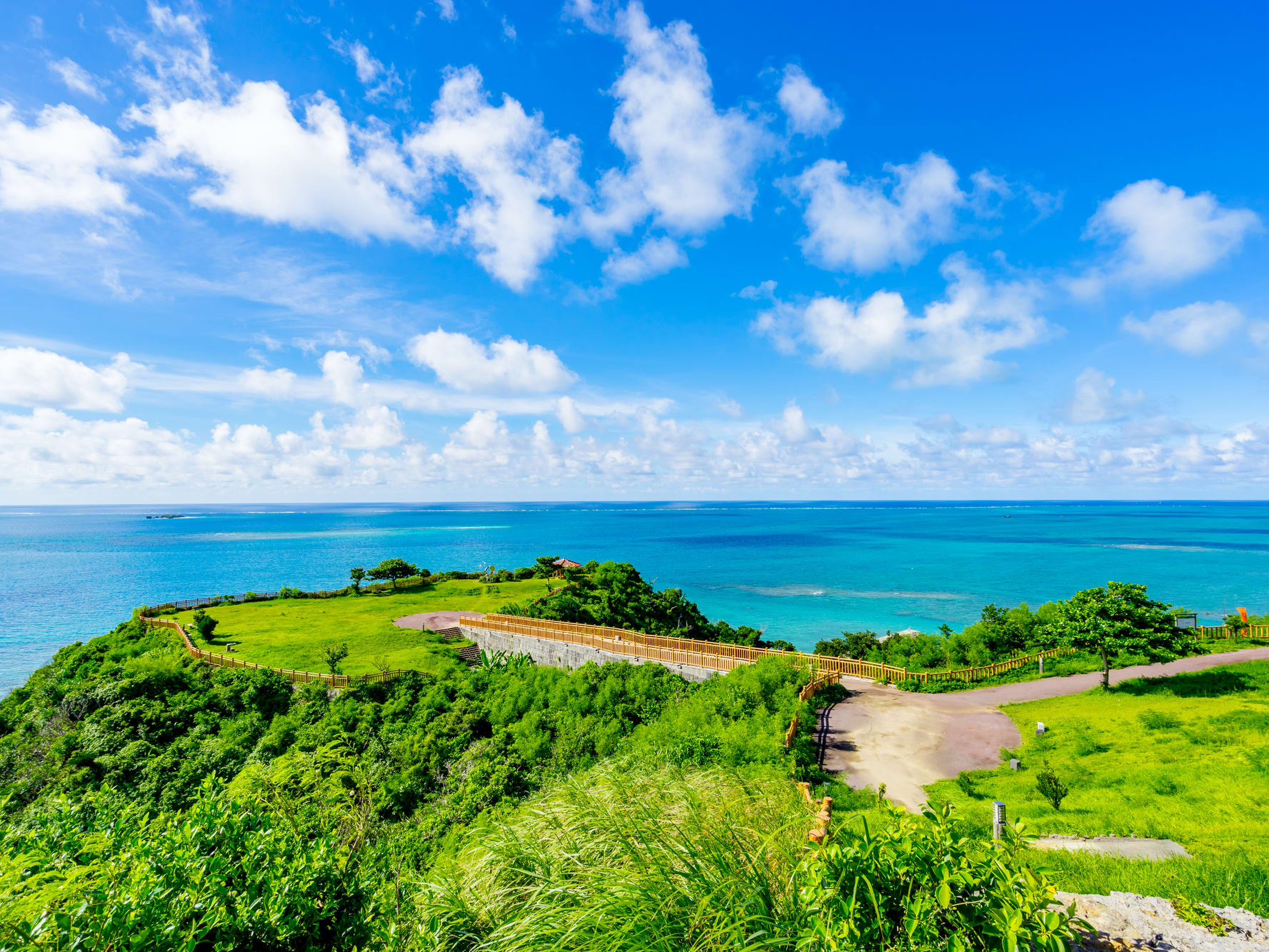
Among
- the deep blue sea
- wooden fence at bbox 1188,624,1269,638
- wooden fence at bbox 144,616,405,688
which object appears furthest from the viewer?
the deep blue sea

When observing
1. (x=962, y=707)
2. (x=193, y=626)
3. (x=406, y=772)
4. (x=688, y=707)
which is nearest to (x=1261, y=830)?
(x=962, y=707)

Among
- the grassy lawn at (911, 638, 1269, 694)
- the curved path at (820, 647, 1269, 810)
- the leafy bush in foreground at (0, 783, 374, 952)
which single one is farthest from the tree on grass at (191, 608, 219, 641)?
the grassy lawn at (911, 638, 1269, 694)

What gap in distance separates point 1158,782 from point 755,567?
2911 inches

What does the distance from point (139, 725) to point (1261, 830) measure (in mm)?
34608

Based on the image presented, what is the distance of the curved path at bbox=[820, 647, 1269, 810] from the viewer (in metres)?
14.2

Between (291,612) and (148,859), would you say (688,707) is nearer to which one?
(148,859)

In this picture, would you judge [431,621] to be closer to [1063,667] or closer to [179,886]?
[1063,667]

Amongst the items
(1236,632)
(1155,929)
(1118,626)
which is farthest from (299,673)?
(1236,632)

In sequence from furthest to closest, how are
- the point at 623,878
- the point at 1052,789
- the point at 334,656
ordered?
the point at 334,656, the point at 1052,789, the point at 623,878

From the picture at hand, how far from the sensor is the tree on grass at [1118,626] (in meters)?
18.7

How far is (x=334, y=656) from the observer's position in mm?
28516

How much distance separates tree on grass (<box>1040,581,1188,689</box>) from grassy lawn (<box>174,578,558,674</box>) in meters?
27.2

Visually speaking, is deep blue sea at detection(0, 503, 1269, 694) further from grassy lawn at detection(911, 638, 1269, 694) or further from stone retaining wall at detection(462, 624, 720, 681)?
stone retaining wall at detection(462, 624, 720, 681)

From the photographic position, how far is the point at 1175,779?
1159cm
